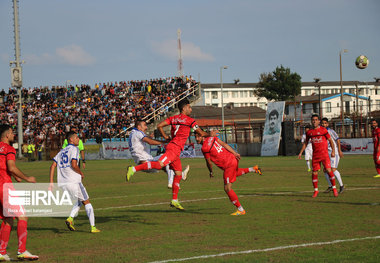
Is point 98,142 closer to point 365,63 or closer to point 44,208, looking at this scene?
point 365,63

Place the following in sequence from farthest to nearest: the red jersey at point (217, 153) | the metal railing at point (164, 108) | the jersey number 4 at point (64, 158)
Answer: the metal railing at point (164, 108)
the red jersey at point (217, 153)
the jersey number 4 at point (64, 158)

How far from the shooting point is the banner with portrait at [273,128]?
41.3 meters

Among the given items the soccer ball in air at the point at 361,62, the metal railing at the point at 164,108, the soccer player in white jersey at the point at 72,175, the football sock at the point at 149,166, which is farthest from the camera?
the metal railing at the point at 164,108

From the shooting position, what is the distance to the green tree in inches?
4163

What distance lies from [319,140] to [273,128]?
89.6 feet

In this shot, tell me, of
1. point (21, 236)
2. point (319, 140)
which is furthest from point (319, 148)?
point (21, 236)

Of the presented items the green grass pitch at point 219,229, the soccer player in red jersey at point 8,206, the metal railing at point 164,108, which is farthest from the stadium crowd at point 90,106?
the soccer player in red jersey at point 8,206

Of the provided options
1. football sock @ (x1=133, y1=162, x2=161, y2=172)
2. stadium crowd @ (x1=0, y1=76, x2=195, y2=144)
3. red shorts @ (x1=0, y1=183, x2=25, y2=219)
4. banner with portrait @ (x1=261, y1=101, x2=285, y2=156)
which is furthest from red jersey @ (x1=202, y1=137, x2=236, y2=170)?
stadium crowd @ (x1=0, y1=76, x2=195, y2=144)

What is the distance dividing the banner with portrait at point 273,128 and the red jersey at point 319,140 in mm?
26243

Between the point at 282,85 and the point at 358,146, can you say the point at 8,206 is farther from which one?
the point at 282,85

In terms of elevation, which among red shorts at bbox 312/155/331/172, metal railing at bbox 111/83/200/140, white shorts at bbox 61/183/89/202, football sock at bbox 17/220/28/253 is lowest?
football sock at bbox 17/220/28/253

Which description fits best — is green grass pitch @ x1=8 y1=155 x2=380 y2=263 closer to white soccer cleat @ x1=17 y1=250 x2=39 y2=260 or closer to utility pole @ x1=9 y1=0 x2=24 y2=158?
white soccer cleat @ x1=17 y1=250 x2=39 y2=260

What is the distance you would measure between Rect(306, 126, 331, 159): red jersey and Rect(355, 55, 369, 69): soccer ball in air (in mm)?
16787

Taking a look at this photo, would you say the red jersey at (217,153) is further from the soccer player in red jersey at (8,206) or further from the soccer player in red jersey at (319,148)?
the soccer player in red jersey at (8,206)
